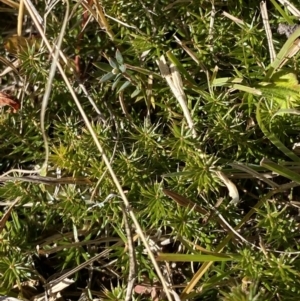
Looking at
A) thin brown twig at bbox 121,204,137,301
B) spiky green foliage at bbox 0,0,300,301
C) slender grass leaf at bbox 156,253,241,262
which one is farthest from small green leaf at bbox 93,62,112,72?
slender grass leaf at bbox 156,253,241,262

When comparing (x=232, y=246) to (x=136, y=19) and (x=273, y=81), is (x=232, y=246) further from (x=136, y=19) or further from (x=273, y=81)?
(x=136, y=19)

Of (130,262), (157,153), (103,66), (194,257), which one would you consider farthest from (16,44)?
(194,257)

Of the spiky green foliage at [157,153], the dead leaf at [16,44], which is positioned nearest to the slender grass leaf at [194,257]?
the spiky green foliage at [157,153]

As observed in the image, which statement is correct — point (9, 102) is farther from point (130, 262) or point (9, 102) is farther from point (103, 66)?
point (130, 262)

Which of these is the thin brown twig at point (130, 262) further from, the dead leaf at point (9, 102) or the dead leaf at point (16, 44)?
the dead leaf at point (16, 44)

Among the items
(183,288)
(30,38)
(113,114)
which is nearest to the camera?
(183,288)

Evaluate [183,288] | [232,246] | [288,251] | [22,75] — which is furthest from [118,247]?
[22,75]

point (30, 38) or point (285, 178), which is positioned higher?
point (30, 38)

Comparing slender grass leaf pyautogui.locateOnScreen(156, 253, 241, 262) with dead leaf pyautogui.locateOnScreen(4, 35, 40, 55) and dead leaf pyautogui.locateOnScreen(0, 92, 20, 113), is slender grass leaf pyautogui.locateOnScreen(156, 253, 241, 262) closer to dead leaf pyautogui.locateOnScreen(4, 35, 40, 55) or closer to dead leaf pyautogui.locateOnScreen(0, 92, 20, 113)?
dead leaf pyautogui.locateOnScreen(0, 92, 20, 113)
